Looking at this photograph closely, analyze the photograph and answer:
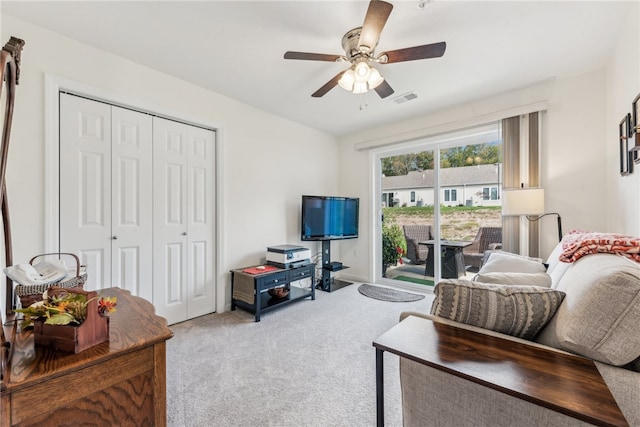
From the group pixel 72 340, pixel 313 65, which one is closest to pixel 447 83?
pixel 313 65

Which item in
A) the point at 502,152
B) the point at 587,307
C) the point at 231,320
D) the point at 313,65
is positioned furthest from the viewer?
the point at 502,152

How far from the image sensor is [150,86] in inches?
97.8

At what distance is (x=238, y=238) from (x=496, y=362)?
2813 mm

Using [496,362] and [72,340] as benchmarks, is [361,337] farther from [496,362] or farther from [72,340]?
[72,340]

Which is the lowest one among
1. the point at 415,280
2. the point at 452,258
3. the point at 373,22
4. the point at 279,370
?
the point at 279,370

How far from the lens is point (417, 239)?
397cm

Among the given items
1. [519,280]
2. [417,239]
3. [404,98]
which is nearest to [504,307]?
[519,280]

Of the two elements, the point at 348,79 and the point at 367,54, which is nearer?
the point at 367,54

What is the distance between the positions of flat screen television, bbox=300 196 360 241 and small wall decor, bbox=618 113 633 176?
284cm

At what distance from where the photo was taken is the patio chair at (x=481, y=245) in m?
3.35

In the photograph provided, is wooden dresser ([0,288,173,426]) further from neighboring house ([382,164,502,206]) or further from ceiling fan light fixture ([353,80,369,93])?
neighboring house ([382,164,502,206])

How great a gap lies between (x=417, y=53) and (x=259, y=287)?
8.13 feet

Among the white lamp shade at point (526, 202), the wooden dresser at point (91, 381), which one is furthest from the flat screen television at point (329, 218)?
the wooden dresser at point (91, 381)

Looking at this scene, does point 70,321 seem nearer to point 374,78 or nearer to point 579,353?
point 579,353
